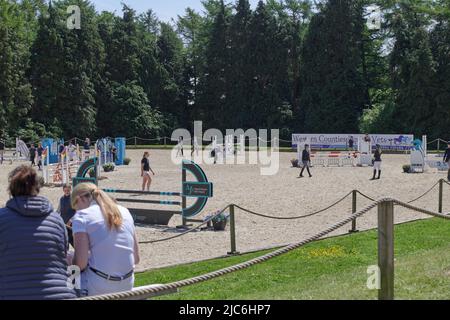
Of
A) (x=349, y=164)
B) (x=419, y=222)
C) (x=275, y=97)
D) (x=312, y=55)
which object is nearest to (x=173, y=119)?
(x=275, y=97)

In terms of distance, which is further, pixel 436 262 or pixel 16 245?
pixel 436 262

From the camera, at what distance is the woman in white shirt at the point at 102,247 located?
534cm

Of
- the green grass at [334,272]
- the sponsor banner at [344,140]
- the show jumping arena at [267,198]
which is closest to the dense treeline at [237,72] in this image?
the sponsor banner at [344,140]

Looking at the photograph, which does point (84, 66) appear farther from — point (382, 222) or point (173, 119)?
point (382, 222)

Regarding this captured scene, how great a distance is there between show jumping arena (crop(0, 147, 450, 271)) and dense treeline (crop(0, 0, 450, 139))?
72.1 feet

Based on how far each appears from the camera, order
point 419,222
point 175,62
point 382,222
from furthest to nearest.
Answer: point 175,62
point 419,222
point 382,222

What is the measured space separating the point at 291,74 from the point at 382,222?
65.7m

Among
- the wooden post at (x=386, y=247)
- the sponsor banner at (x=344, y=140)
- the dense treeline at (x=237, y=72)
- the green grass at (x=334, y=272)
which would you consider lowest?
the green grass at (x=334, y=272)

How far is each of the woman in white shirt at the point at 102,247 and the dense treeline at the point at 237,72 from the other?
53723mm

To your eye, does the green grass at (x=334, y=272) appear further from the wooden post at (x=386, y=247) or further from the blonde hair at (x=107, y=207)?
the blonde hair at (x=107, y=207)

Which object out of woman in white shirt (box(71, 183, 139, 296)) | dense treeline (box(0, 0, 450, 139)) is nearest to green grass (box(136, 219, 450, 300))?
woman in white shirt (box(71, 183, 139, 296))

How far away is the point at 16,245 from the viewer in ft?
15.7

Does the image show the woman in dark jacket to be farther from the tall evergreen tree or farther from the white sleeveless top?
the tall evergreen tree

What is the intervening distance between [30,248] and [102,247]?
0.74 m
